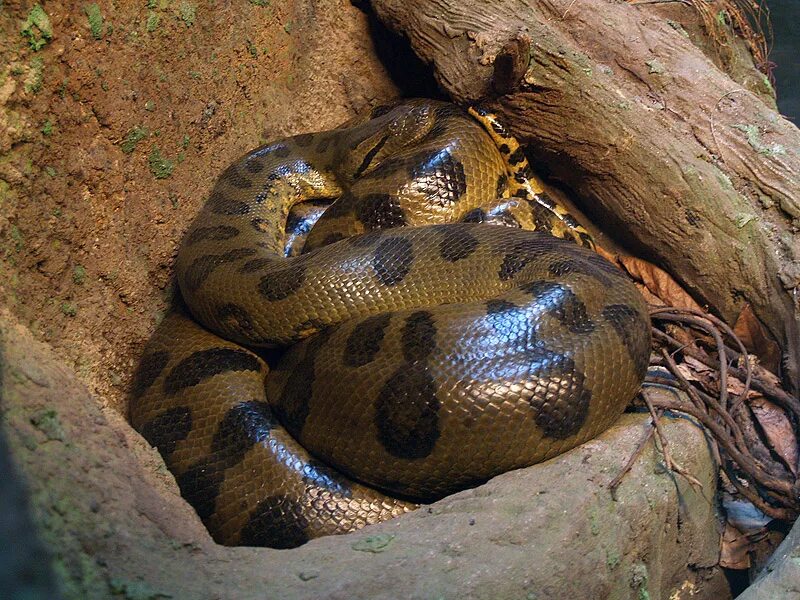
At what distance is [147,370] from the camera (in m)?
3.88

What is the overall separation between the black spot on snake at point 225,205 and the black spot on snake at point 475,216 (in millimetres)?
1362

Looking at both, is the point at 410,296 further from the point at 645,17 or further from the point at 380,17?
the point at 645,17

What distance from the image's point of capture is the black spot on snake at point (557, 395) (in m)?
3.02

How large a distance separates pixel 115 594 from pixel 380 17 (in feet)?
13.7

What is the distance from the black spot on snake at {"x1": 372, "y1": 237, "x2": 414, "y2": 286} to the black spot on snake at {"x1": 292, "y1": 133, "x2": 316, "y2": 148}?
1521mm

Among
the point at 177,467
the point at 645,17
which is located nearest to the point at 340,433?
the point at 177,467

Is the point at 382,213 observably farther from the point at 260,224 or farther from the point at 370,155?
the point at 260,224

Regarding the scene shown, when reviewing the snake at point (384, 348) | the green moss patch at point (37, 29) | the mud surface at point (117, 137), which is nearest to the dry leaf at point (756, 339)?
the snake at point (384, 348)

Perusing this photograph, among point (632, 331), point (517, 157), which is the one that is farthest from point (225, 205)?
point (632, 331)

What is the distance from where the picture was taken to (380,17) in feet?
16.6

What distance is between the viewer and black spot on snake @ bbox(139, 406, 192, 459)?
3.51m

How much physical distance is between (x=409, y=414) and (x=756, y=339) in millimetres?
2371

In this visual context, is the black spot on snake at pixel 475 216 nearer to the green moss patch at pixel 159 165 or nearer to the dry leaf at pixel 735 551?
the green moss patch at pixel 159 165

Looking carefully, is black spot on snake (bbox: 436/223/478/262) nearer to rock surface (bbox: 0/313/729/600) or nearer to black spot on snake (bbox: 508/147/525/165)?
black spot on snake (bbox: 508/147/525/165)
